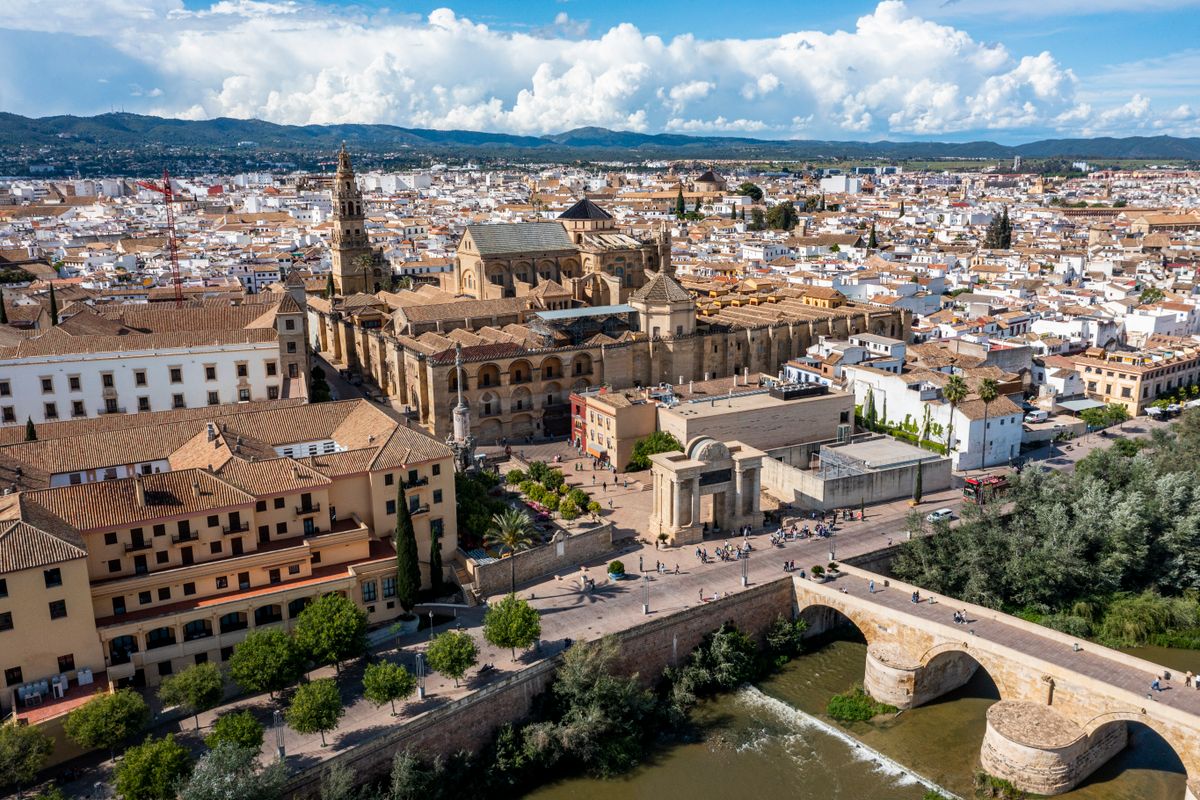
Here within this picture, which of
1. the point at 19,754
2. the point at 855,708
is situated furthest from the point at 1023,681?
the point at 19,754

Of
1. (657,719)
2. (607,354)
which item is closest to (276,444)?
(657,719)

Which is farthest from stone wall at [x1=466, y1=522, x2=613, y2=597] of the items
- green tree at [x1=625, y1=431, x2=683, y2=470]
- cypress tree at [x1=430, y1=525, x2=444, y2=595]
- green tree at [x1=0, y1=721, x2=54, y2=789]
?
green tree at [x1=0, y1=721, x2=54, y2=789]

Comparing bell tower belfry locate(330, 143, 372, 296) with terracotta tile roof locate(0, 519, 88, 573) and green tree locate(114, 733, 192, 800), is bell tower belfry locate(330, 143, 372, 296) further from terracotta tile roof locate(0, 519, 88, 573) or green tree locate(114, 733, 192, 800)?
green tree locate(114, 733, 192, 800)

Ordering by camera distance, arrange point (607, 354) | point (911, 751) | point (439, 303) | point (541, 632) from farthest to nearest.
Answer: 1. point (439, 303)
2. point (607, 354)
3. point (541, 632)
4. point (911, 751)

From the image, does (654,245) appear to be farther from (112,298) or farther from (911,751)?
(911,751)

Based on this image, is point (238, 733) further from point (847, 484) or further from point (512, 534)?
point (847, 484)

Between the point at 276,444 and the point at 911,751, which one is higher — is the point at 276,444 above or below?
above
